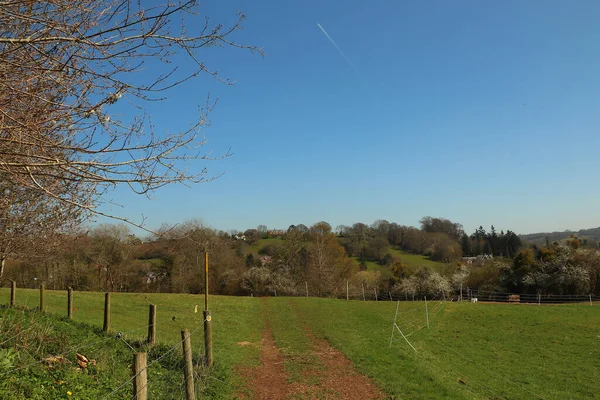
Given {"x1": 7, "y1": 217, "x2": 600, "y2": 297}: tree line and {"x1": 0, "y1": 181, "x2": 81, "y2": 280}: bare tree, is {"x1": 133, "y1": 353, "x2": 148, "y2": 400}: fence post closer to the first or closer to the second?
{"x1": 0, "y1": 181, "x2": 81, "y2": 280}: bare tree

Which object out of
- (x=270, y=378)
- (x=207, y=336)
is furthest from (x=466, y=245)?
(x=207, y=336)

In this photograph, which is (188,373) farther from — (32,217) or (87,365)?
(32,217)

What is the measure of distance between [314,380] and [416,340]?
313 inches

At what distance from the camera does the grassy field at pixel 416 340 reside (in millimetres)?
10344

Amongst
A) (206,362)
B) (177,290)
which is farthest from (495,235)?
(206,362)

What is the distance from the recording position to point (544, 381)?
465 inches

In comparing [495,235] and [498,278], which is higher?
[495,235]

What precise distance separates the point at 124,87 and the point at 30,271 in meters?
44.1

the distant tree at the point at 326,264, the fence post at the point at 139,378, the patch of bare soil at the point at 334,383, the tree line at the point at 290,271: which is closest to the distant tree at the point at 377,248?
the tree line at the point at 290,271

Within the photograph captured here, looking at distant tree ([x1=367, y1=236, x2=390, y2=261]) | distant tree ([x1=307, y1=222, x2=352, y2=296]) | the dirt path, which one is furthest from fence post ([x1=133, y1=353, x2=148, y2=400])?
distant tree ([x1=367, y1=236, x2=390, y2=261])

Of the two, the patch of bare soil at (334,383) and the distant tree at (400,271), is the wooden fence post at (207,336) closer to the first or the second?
the patch of bare soil at (334,383)

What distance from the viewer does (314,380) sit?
9695mm

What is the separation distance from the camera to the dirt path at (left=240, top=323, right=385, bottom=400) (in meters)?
8.63

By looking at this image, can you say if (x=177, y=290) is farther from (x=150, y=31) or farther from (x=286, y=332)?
(x=150, y=31)
